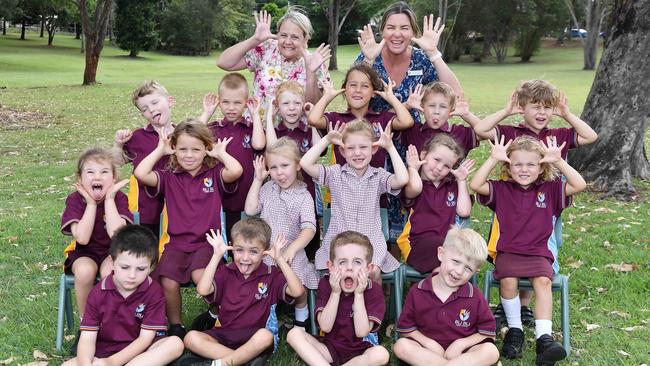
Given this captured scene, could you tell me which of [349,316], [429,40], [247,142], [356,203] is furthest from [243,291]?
[429,40]

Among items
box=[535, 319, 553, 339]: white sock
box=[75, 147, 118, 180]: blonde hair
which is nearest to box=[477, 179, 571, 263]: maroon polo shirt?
box=[535, 319, 553, 339]: white sock

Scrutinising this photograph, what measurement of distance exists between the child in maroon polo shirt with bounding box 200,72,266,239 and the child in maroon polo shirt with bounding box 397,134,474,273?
130cm

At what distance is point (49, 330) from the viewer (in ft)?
15.3

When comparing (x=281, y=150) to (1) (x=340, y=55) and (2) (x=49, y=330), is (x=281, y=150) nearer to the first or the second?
(2) (x=49, y=330)

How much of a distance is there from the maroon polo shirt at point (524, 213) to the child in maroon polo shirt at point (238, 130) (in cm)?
189

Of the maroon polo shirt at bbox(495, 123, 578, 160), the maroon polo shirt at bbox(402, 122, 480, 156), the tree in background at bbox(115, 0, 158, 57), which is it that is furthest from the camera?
the tree in background at bbox(115, 0, 158, 57)

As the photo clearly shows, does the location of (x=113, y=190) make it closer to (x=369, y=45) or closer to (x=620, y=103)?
(x=369, y=45)

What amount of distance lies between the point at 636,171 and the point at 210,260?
6.99 m

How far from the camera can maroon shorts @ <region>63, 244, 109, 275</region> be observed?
445 cm

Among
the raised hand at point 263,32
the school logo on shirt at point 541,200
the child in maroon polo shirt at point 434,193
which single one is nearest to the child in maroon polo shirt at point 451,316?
the child in maroon polo shirt at point 434,193

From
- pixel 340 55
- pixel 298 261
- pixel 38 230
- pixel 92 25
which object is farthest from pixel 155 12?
pixel 298 261

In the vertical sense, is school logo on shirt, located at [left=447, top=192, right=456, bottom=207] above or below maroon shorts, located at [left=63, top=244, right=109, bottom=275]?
above

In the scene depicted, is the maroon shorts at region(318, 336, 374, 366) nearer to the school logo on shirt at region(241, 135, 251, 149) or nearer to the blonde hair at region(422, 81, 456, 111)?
the school logo on shirt at region(241, 135, 251, 149)

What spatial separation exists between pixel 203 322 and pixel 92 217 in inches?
42.4
